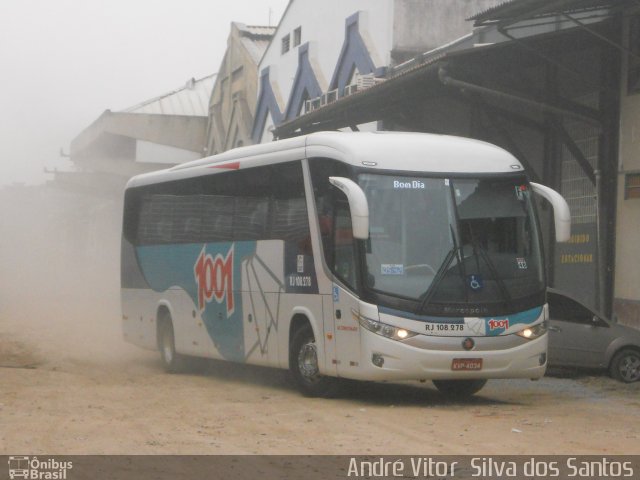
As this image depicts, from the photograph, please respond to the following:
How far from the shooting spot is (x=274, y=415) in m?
12.9

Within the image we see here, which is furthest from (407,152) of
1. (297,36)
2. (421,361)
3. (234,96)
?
(234,96)

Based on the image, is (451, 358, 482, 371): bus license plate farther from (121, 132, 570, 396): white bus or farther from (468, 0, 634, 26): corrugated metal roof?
(468, 0, 634, 26): corrugated metal roof

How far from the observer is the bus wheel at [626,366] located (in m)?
18.5

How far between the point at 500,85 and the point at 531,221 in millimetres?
9016

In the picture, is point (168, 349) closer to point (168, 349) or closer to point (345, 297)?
point (168, 349)

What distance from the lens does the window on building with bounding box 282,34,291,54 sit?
45188 millimetres

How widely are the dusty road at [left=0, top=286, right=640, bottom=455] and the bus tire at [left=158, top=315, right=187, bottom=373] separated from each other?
23 centimetres

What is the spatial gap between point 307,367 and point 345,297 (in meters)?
1.40

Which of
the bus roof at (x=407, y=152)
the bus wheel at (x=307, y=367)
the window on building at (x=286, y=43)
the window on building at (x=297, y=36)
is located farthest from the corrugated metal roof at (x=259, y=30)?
the bus wheel at (x=307, y=367)

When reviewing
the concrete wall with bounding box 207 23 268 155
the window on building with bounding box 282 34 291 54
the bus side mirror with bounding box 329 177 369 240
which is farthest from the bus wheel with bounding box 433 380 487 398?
the concrete wall with bounding box 207 23 268 155

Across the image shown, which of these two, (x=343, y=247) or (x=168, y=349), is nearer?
(x=343, y=247)

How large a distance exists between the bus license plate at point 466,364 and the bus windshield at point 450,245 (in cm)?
51
